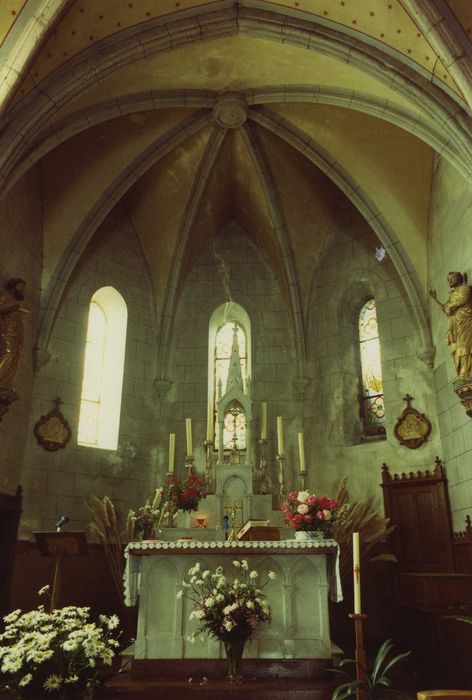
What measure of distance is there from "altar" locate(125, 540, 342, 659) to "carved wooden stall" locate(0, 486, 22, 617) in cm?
335

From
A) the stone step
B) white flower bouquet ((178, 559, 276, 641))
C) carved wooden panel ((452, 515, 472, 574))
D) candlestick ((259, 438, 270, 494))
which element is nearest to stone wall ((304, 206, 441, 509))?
candlestick ((259, 438, 270, 494))

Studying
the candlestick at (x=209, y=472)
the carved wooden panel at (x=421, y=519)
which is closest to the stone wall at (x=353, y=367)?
the carved wooden panel at (x=421, y=519)

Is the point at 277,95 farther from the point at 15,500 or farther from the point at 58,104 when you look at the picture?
the point at 15,500

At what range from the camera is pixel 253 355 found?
13.4 metres

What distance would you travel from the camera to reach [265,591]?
290 inches

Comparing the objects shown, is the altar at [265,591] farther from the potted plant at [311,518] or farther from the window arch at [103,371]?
the window arch at [103,371]

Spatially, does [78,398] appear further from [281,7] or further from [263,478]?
[281,7]

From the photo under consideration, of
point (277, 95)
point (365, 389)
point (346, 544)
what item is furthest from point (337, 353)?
point (277, 95)

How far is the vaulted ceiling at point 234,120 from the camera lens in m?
8.57

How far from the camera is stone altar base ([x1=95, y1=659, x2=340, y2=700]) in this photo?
6195 millimetres

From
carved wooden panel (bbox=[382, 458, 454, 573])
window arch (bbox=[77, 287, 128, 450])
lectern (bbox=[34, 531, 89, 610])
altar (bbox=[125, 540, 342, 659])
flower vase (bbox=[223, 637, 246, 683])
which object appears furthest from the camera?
window arch (bbox=[77, 287, 128, 450])

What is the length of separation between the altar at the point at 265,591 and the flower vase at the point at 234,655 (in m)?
0.49

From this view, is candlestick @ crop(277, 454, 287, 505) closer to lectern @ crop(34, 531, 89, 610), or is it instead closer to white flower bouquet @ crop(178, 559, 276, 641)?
white flower bouquet @ crop(178, 559, 276, 641)

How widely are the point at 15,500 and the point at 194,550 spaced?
4.17 metres
